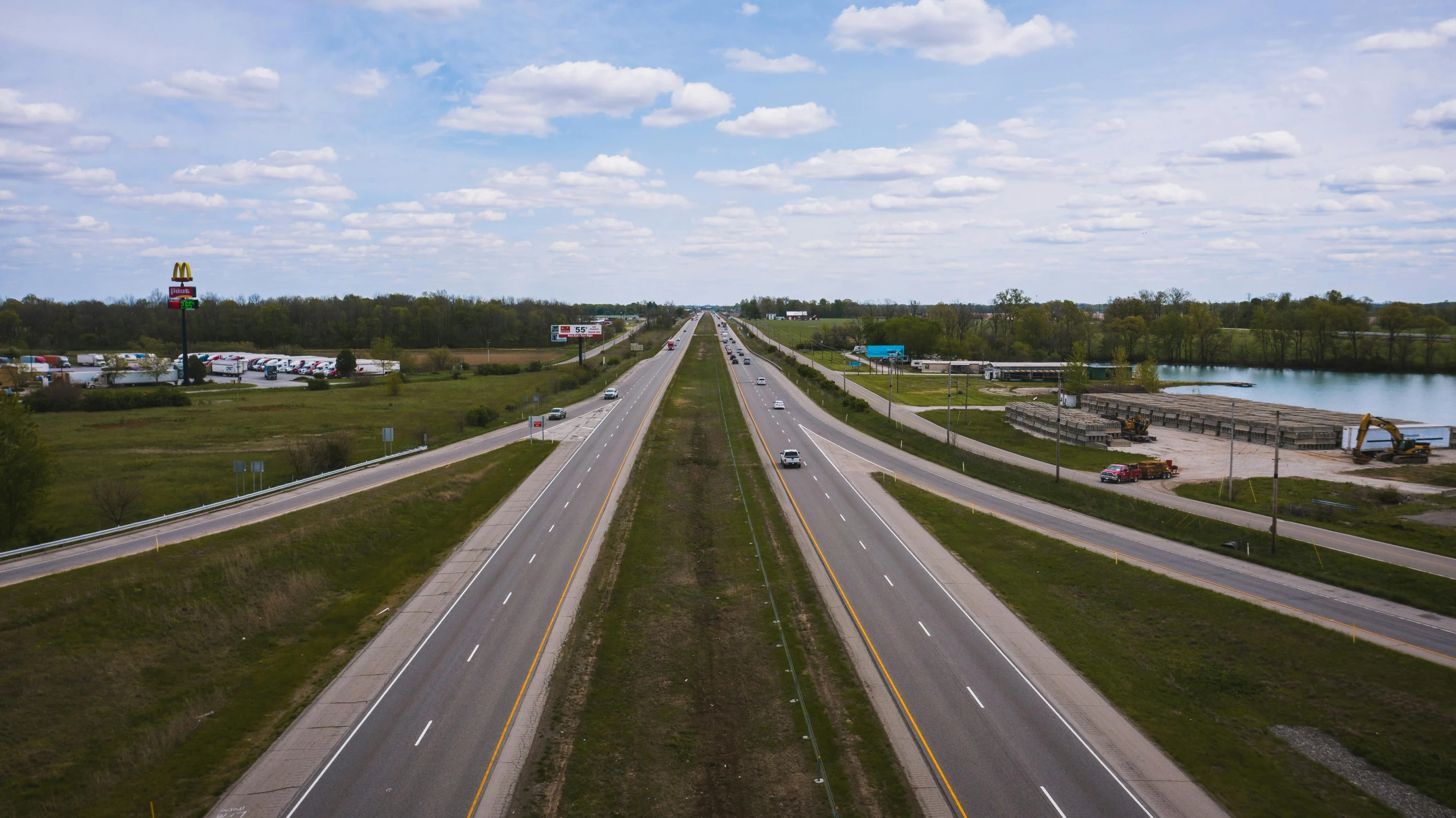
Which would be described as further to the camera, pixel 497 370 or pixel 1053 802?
pixel 497 370

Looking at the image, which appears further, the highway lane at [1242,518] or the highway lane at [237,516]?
the highway lane at [1242,518]

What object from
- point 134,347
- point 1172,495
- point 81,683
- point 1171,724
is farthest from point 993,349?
point 134,347

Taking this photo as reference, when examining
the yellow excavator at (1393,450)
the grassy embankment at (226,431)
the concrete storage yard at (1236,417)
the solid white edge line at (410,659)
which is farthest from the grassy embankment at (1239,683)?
the grassy embankment at (226,431)

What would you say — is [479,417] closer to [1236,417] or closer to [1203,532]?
[1203,532]

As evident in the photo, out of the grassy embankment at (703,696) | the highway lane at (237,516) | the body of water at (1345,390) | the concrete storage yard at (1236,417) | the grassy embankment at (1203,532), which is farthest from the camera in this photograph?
the body of water at (1345,390)

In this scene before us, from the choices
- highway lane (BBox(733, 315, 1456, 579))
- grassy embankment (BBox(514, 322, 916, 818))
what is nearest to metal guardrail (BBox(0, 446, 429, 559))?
grassy embankment (BBox(514, 322, 916, 818))

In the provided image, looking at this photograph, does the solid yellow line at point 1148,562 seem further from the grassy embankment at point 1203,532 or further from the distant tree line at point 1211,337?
the distant tree line at point 1211,337

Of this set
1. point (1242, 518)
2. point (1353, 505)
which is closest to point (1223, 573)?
point (1242, 518)
